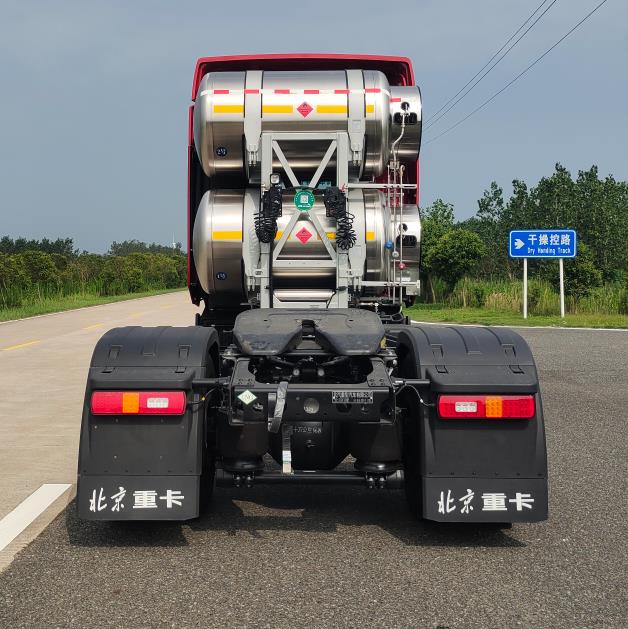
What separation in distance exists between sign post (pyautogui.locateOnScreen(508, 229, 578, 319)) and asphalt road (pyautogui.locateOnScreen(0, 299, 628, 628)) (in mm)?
23154

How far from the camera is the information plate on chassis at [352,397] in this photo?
4469 millimetres

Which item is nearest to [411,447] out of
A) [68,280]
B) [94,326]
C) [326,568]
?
[326,568]

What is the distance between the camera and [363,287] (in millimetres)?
7051

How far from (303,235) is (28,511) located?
112 inches

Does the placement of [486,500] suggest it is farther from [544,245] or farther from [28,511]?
[544,245]

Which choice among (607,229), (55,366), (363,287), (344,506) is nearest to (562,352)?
(55,366)

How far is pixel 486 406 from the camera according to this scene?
4.60 metres

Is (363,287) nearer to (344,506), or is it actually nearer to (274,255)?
(274,255)

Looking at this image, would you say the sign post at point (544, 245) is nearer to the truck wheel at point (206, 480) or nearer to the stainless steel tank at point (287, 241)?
the stainless steel tank at point (287, 241)

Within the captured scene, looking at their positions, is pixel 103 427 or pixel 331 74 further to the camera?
pixel 331 74

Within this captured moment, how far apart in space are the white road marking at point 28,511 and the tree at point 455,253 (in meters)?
30.2

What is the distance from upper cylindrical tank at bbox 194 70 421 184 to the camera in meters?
6.75

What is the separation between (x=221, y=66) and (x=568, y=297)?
25.0 m

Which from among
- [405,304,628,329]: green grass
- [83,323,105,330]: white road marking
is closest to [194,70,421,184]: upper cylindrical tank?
[83,323,105,330]: white road marking
